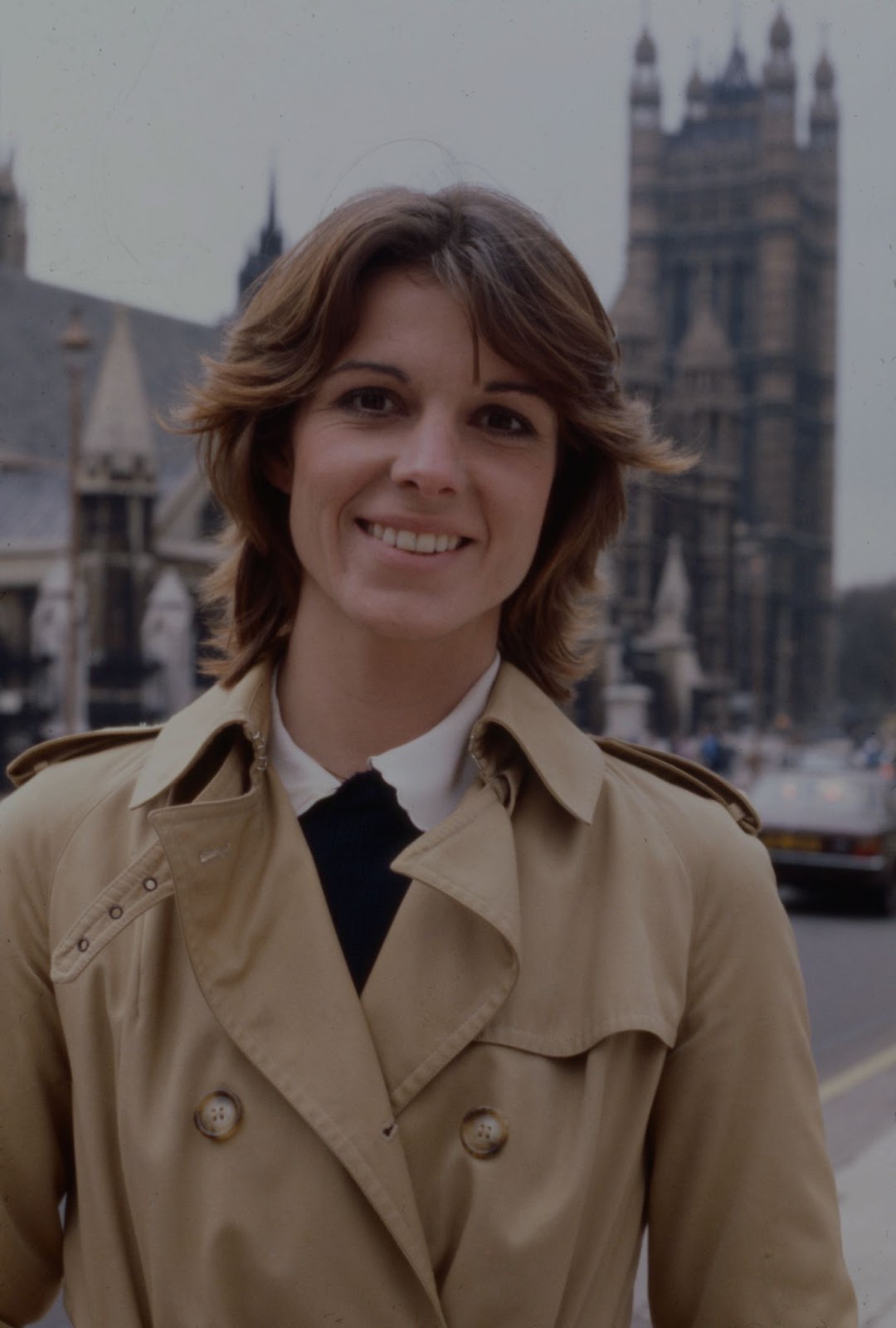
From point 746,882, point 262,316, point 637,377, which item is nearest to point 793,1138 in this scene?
point 746,882

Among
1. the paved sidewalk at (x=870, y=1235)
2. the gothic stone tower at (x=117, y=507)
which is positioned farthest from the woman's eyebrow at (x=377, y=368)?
the gothic stone tower at (x=117, y=507)

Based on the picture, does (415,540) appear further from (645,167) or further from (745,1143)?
(645,167)

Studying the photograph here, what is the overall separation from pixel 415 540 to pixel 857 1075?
6007 millimetres

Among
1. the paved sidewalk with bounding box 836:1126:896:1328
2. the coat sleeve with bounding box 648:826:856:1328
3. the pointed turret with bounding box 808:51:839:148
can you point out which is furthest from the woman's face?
the pointed turret with bounding box 808:51:839:148

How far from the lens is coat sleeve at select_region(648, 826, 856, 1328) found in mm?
1574

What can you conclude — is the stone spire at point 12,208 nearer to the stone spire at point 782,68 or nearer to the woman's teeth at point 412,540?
the woman's teeth at point 412,540

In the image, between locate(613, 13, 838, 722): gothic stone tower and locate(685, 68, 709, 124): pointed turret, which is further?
locate(685, 68, 709, 124): pointed turret

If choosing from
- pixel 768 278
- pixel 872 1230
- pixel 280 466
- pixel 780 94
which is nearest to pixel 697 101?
pixel 780 94

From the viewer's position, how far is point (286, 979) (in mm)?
1537

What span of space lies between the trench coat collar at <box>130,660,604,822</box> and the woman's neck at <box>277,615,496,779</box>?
0.05 metres

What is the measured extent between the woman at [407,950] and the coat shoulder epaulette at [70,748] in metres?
0.06

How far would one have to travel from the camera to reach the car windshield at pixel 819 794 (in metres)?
13.6

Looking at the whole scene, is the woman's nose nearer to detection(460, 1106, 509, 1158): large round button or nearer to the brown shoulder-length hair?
the brown shoulder-length hair

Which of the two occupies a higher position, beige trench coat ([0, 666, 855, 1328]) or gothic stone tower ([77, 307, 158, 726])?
gothic stone tower ([77, 307, 158, 726])
